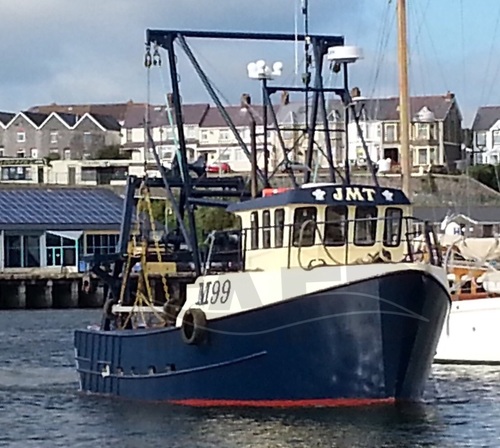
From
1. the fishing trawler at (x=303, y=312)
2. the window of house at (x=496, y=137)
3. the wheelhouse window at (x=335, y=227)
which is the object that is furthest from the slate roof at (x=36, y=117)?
the wheelhouse window at (x=335, y=227)

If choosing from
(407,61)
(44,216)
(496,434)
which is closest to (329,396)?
(496,434)

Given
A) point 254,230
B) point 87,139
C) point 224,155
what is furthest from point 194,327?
point 87,139

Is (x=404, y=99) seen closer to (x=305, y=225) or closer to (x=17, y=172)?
(x=305, y=225)

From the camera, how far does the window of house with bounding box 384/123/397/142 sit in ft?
429

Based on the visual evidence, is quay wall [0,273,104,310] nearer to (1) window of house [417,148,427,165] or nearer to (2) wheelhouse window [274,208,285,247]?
(2) wheelhouse window [274,208,285,247]

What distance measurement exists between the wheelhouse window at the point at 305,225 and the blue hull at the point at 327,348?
1.46m

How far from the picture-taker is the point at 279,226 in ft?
93.1

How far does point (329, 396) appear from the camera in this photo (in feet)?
90.0

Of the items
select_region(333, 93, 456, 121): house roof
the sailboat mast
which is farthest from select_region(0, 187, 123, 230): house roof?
the sailboat mast

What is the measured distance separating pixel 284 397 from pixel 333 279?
240 centimetres

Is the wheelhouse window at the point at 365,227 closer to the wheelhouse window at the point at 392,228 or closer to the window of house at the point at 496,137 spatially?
the wheelhouse window at the point at 392,228

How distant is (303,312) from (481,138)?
401 ft

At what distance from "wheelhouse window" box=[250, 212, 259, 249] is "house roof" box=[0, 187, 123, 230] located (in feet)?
175

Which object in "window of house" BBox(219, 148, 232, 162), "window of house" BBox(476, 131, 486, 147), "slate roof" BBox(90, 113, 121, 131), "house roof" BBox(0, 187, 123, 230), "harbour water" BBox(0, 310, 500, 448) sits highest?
"slate roof" BBox(90, 113, 121, 131)
